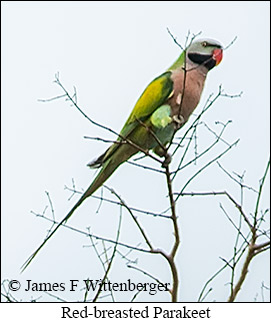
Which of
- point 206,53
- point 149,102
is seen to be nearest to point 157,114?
point 149,102

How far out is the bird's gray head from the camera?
3.03 metres

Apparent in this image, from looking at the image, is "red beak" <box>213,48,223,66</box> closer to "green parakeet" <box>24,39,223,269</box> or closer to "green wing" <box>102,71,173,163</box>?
"green parakeet" <box>24,39,223,269</box>

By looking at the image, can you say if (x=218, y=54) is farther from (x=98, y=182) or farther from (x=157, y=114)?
(x=98, y=182)

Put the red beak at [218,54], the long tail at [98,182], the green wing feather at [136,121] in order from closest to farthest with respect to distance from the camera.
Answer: the long tail at [98,182] → the green wing feather at [136,121] → the red beak at [218,54]

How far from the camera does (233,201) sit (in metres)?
2.21

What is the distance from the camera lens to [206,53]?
10.00ft

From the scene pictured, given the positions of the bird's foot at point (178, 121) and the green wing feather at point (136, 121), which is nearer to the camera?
the bird's foot at point (178, 121)

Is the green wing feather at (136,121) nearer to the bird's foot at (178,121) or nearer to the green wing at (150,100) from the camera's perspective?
the green wing at (150,100)

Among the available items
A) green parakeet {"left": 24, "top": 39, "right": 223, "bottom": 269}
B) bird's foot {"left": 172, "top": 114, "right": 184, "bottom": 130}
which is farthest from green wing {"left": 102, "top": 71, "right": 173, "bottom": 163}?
bird's foot {"left": 172, "top": 114, "right": 184, "bottom": 130}

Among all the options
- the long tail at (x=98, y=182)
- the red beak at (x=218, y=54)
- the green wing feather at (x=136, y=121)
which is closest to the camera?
the long tail at (x=98, y=182)

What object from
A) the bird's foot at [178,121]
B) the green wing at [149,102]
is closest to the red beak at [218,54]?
the green wing at [149,102]

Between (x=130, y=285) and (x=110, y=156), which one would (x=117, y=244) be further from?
(x=110, y=156)

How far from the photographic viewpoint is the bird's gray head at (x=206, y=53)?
303 centimetres
